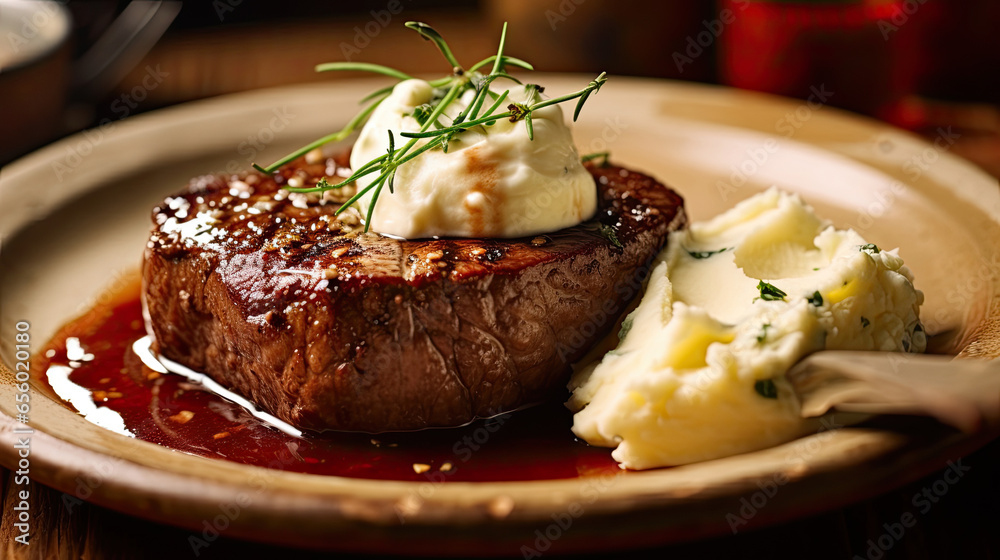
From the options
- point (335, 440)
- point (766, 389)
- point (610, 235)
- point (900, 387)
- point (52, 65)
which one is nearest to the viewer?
point (900, 387)

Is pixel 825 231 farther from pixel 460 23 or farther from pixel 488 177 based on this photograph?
pixel 460 23

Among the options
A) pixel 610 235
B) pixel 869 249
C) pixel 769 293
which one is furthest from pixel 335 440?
pixel 869 249

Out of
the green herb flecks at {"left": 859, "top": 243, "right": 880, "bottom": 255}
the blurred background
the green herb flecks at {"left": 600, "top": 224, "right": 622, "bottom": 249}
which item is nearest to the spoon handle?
the green herb flecks at {"left": 859, "top": 243, "right": 880, "bottom": 255}

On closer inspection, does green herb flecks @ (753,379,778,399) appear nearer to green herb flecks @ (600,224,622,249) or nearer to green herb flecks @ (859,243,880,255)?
green herb flecks @ (859,243,880,255)

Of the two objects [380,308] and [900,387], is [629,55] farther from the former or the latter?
[900,387]

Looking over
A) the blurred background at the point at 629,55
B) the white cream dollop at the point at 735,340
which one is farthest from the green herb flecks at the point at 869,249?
the blurred background at the point at 629,55

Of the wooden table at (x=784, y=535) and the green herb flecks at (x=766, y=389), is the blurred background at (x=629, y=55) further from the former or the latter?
the green herb flecks at (x=766, y=389)

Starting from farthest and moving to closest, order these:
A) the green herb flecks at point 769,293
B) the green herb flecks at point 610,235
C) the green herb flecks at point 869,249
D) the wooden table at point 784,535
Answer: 1. the green herb flecks at point 610,235
2. the green herb flecks at point 869,249
3. the green herb flecks at point 769,293
4. the wooden table at point 784,535
